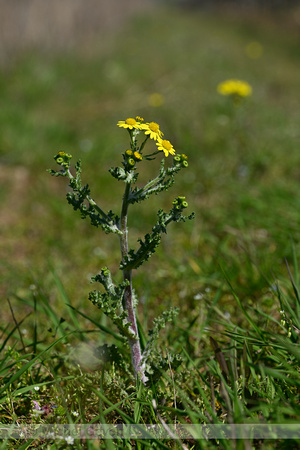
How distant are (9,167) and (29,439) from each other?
3.43m

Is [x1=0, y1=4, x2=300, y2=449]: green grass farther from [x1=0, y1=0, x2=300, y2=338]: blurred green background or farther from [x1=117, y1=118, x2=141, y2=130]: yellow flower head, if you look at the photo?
[x1=117, y1=118, x2=141, y2=130]: yellow flower head

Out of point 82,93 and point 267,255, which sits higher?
point 82,93

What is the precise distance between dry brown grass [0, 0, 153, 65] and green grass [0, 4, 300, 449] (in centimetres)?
48

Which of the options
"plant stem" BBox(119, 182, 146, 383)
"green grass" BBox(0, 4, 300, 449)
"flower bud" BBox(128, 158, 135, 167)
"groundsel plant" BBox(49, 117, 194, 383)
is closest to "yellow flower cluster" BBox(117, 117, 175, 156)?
"groundsel plant" BBox(49, 117, 194, 383)

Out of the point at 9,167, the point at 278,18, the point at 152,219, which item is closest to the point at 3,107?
the point at 9,167

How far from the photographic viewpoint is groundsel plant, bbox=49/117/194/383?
4.29 feet

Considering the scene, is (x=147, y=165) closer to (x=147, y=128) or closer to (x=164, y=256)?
(x=164, y=256)

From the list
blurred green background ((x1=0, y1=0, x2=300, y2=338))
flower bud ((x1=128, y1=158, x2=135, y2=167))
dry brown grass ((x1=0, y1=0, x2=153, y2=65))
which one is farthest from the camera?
dry brown grass ((x1=0, y1=0, x2=153, y2=65))

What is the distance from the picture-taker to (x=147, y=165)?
14.2 ft

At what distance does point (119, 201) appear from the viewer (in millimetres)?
3662

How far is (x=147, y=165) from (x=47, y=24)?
680 cm

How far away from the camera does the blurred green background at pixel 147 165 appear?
2.59 m

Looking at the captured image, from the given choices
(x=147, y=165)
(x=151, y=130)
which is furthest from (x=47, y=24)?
(x=151, y=130)

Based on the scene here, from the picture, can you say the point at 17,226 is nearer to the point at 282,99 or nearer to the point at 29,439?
the point at 29,439
